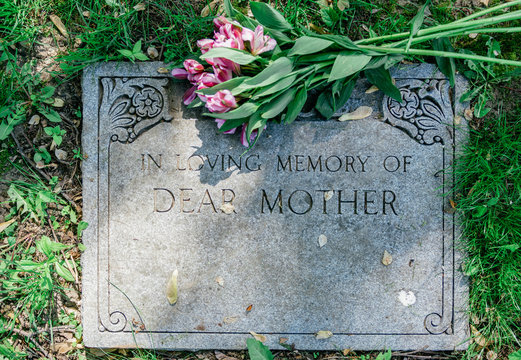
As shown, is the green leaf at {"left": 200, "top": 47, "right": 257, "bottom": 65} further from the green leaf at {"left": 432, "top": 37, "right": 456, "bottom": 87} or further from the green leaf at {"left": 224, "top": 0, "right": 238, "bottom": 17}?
the green leaf at {"left": 432, "top": 37, "right": 456, "bottom": 87}

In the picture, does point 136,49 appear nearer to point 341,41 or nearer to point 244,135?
point 244,135

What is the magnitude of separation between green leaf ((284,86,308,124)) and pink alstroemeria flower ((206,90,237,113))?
0.33m

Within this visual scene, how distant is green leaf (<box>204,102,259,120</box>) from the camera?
215 centimetres

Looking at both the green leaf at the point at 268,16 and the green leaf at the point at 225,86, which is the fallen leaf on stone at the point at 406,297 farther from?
the green leaf at the point at 268,16

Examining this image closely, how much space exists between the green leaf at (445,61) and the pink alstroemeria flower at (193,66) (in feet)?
4.61

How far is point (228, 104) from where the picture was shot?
221 centimetres

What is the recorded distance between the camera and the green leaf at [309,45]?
7.16ft

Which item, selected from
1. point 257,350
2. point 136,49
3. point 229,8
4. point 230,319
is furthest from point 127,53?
point 257,350

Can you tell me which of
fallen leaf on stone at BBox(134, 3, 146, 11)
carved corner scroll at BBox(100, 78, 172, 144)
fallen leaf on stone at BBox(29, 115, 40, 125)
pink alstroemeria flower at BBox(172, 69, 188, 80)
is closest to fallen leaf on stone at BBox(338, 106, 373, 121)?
pink alstroemeria flower at BBox(172, 69, 188, 80)

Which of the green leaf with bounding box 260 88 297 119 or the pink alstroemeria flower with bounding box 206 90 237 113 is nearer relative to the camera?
the pink alstroemeria flower with bounding box 206 90 237 113

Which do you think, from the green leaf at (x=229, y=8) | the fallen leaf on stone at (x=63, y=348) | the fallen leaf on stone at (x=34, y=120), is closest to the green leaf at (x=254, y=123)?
the green leaf at (x=229, y=8)

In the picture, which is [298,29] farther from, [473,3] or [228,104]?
[473,3]

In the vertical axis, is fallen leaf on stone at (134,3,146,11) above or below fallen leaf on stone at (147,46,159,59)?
above

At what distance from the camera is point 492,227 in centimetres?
257
